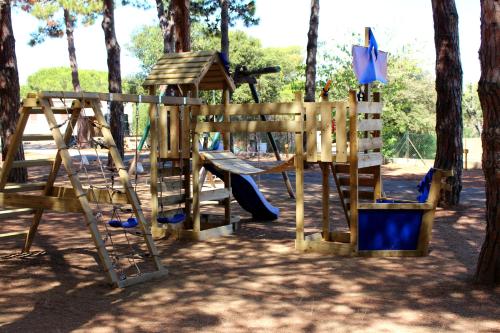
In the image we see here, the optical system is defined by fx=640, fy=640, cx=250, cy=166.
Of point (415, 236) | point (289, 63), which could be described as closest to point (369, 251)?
point (415, 236)

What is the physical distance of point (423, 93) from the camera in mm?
39938

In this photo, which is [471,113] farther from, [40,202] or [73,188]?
[73,188]

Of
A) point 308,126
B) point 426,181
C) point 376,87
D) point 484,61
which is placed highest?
point 376,87

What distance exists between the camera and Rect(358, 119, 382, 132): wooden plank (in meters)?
8.00

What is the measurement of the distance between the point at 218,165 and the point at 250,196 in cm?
184

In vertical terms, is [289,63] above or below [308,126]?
above

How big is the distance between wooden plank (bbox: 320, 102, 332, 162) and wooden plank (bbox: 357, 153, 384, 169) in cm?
41

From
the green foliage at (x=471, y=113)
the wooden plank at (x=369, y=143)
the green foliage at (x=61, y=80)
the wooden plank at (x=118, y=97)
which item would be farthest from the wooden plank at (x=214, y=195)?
the green foliage at (x=61, y=80)

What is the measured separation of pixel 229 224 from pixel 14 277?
3749mm

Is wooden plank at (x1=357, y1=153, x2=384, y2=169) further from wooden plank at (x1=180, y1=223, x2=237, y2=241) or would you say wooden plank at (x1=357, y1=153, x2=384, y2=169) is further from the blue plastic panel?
wooden plank at (x1=180, y1=223, x2=237, y2=241)

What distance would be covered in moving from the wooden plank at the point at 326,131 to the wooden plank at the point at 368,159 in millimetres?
415

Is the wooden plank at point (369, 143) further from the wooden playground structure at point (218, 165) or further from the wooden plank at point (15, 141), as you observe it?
the wooden plank at point (15, 141)

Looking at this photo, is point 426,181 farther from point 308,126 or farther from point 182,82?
point 182,82

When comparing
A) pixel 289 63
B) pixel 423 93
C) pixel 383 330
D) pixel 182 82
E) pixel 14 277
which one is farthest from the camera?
pixel 289 63
